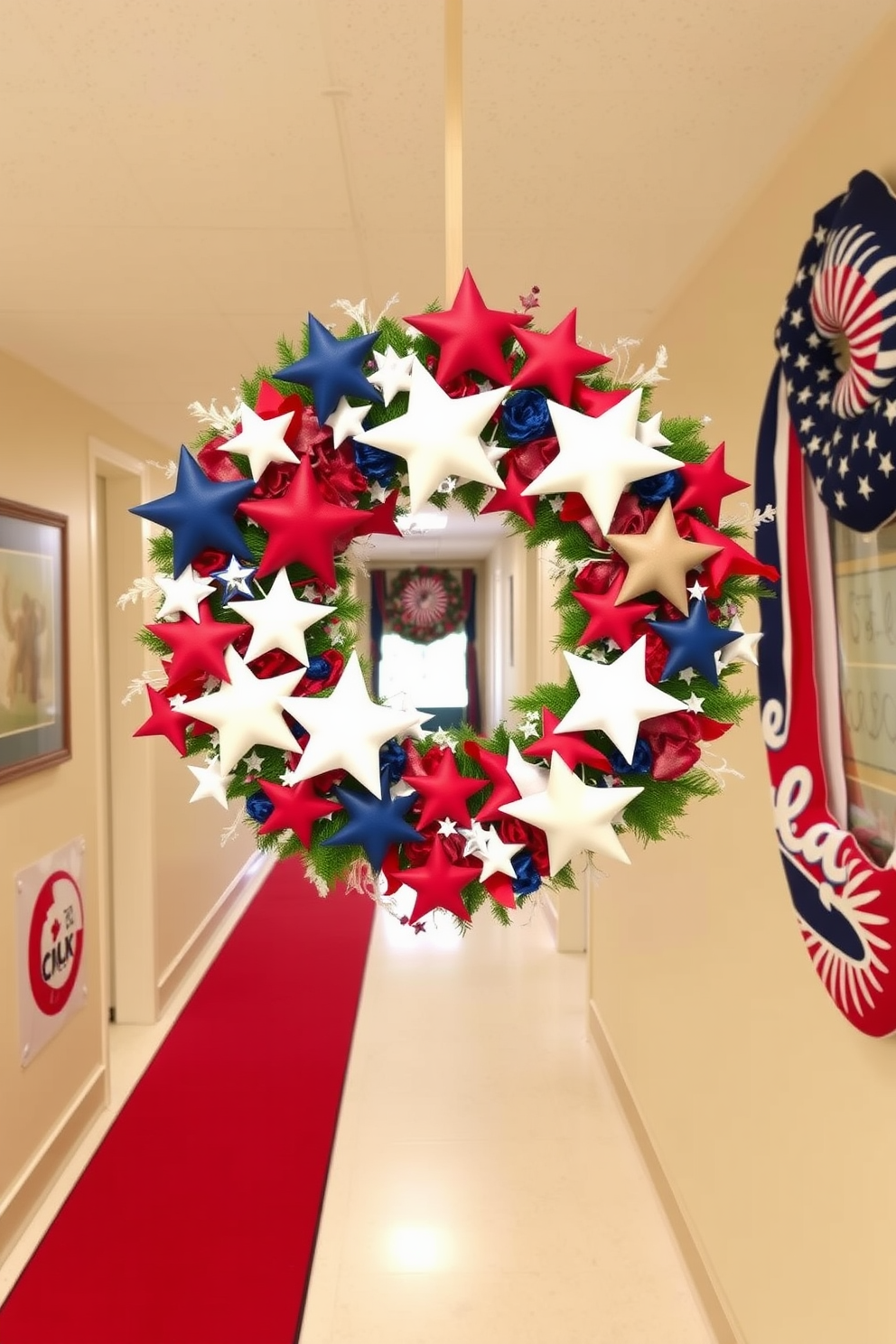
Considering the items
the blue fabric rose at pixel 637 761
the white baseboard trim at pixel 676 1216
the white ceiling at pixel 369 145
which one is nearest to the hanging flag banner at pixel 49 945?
the white ceiling at pixel 369 145

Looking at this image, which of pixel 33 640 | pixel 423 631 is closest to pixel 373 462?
pixel 33 640

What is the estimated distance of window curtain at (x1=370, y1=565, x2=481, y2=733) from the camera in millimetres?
10078

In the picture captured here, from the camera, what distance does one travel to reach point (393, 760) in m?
0.96

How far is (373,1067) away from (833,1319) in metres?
2.09

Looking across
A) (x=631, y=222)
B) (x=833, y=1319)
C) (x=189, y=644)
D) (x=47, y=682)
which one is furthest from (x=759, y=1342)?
(x=47, y=682)

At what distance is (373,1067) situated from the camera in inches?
133

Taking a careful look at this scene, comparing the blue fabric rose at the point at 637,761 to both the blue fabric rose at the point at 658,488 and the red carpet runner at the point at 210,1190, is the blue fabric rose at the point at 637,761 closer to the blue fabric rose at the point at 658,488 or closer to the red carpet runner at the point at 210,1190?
the blue fabric rose at the point at 658,488

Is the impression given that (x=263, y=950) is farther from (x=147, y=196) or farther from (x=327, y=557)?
(x=327, y=557)

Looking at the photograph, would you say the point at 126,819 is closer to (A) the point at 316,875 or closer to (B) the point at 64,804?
(B) the point at 64,804

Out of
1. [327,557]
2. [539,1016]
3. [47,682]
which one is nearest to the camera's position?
[327,557]

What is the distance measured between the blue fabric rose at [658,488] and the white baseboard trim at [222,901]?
3310mm

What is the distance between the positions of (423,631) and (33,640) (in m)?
7.63

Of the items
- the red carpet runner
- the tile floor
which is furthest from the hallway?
the red carpet runner

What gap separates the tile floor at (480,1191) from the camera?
7.21 feet
